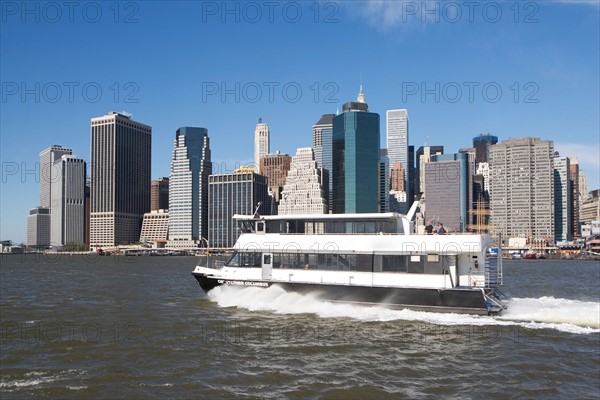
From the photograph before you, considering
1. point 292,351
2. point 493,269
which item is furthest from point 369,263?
point 292,351

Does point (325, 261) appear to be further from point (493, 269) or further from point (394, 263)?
point (493, 269)

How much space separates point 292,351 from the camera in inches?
735

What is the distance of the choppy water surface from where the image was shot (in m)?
14.9

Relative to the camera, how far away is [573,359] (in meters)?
18.1

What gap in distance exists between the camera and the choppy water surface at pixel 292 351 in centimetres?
1491

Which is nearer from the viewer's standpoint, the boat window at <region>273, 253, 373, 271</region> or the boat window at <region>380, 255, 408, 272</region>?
the boat window at <region>380, 255, 408, 272</region>

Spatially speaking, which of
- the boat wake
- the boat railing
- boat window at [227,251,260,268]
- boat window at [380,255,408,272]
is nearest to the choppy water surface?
the boat wake

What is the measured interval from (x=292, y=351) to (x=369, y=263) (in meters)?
8.70

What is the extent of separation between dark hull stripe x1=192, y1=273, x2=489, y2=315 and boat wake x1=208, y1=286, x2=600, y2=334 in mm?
307

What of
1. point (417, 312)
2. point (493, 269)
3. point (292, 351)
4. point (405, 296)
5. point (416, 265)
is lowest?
point (292, 351)

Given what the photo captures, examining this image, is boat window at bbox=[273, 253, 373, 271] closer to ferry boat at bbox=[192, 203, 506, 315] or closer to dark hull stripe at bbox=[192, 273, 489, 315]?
ferry boat at bbox=[192, 203, 506, 315]

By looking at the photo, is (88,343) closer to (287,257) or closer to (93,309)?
(93,309)

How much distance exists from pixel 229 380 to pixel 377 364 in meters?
4.77

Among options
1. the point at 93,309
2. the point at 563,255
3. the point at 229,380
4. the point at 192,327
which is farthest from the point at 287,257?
the point at 563,255
